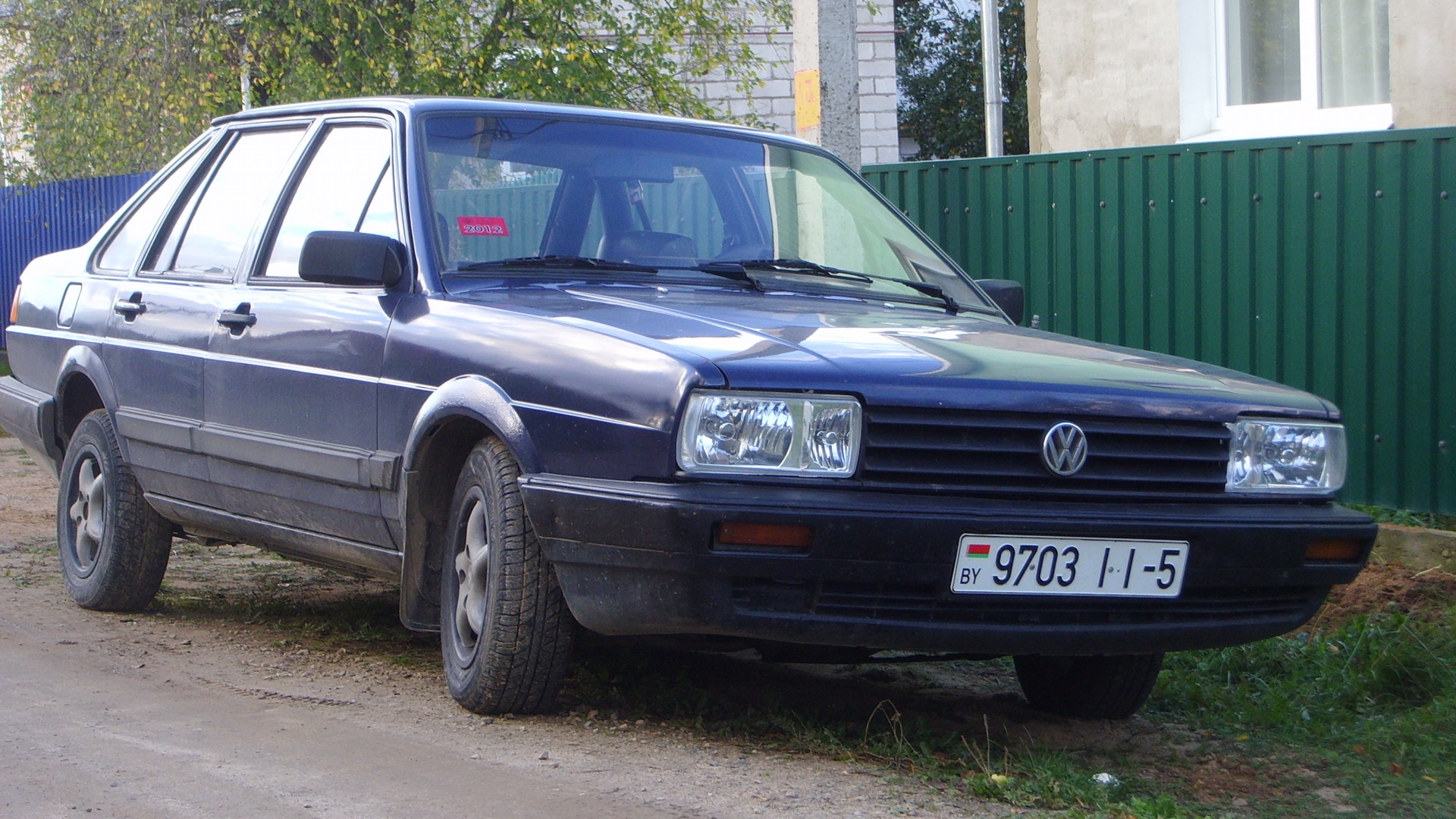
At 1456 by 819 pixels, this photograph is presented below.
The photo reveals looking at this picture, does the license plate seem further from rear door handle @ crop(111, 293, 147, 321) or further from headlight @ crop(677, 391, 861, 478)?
rear door handle @ crop(111, 293, 147, 321)

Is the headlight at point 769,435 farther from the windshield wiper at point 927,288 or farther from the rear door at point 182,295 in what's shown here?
the rear door at point 182,295

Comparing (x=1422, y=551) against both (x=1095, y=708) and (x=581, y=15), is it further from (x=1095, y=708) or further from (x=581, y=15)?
(x=581, y=15)

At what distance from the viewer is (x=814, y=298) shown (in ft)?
14.9

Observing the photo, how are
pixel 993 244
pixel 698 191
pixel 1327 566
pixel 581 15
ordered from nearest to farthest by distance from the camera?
pixel 1327 566, pixel 698 191, pixel 993 244, pixel 581 15

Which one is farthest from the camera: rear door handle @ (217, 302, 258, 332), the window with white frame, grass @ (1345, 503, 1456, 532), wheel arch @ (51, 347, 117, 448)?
the window with white frame

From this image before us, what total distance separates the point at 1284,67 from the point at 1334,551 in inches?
233

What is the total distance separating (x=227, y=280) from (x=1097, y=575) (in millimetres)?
2944

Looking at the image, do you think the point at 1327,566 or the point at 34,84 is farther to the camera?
the point at 34,84

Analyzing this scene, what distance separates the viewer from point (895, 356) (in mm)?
3668

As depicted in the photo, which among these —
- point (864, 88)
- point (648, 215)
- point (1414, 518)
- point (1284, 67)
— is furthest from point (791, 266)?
point (864, 88)

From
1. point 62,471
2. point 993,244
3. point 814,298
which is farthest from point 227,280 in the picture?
point 993,244

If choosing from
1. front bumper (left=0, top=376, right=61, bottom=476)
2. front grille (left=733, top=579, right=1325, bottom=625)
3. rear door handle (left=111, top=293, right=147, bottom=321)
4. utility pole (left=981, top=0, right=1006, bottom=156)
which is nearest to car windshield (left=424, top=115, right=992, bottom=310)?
front grille (left=733, top=579, right=1325, bottom=625)

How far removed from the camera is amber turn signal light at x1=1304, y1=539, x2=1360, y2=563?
3906mm

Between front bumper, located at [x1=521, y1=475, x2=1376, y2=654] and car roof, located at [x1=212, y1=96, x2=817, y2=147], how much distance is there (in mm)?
1492
